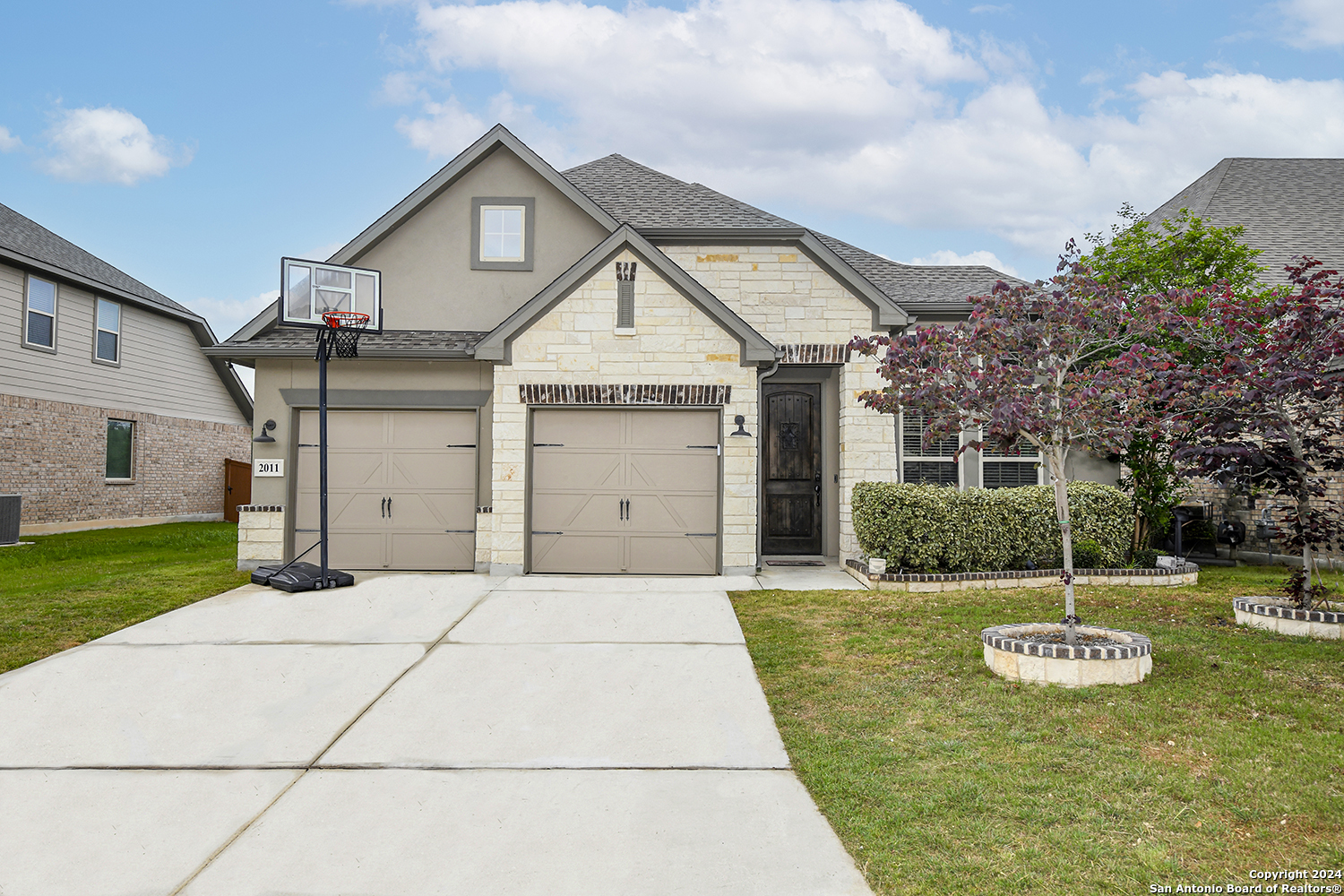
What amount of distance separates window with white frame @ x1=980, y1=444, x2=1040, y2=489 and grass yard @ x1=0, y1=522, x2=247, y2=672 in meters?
11.1

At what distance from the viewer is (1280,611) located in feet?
22.9

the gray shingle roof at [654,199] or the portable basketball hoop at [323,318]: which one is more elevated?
the gray shingle roof at [654,199]

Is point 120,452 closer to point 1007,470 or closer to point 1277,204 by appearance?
point 1007,470

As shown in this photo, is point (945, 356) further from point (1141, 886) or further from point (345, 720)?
point (345, 720)

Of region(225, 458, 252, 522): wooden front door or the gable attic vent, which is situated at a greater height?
the gable attic vent

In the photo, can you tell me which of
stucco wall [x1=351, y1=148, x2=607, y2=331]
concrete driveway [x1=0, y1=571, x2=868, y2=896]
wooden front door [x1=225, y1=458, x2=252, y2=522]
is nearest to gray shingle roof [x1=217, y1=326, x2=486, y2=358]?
stucco wall [x1=351, y1=148, x2=607, y2=331]

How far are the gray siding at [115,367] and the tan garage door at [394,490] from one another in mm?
9726

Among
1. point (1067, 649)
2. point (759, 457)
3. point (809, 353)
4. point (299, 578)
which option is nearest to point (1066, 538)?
point (1067, 649)

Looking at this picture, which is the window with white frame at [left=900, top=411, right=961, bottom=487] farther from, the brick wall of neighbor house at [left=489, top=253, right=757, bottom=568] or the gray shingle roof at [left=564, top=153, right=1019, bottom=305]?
the brick wall of neighbor house at [left=489, top=253, right=757, bottom=568]

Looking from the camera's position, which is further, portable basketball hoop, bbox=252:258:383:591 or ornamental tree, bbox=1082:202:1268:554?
ornamental tree, bbox=1082:202:1268:554

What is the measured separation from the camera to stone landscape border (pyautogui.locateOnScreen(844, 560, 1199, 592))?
9.38m

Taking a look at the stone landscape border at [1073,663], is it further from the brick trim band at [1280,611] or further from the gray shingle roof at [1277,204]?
the gray shingle roof at [1277,204]

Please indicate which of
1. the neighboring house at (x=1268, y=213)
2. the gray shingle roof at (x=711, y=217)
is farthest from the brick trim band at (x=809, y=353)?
the neighboring house at (x=1268, y=213)

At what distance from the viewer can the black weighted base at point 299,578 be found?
29.7 ft
